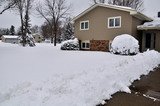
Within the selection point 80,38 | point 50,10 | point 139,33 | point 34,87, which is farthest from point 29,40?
point 34,87

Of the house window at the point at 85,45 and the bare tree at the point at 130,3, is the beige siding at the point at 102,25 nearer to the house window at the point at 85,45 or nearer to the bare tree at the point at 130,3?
the house window at the point at 85,45

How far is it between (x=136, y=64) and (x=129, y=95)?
189 inches

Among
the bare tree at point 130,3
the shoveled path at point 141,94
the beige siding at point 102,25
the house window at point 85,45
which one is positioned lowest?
the shoveled path at point 141,94

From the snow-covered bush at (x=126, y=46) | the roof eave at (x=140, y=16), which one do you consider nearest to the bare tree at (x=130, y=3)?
the roof eave at (x=140, y=16)

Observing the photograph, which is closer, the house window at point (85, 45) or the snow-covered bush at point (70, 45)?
the snow-covered bush at point (70, 45)

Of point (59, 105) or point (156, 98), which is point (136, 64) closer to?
point (156, 98)

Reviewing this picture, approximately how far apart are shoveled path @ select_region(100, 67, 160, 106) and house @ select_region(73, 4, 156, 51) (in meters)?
13.4

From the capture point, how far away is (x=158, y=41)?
23000mm

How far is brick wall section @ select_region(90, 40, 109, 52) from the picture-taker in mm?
24609

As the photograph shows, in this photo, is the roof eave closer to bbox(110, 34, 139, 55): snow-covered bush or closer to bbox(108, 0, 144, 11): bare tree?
bbox(110, 34, 139, 55): snow-covered bush

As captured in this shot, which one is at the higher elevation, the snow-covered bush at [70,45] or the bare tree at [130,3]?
the bare tree at [130,3]

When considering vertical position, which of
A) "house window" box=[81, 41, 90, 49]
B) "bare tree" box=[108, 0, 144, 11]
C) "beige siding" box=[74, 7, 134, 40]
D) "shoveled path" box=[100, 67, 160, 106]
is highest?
"bare tree" box=[108, 0, 144, 11]

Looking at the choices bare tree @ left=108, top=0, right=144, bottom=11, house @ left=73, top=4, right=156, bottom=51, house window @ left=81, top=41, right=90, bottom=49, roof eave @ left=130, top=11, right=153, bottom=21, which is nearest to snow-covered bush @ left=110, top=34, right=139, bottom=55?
roof eave @ left=130, top=11, right=153, bottom=21

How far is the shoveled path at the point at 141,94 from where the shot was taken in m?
6.27
